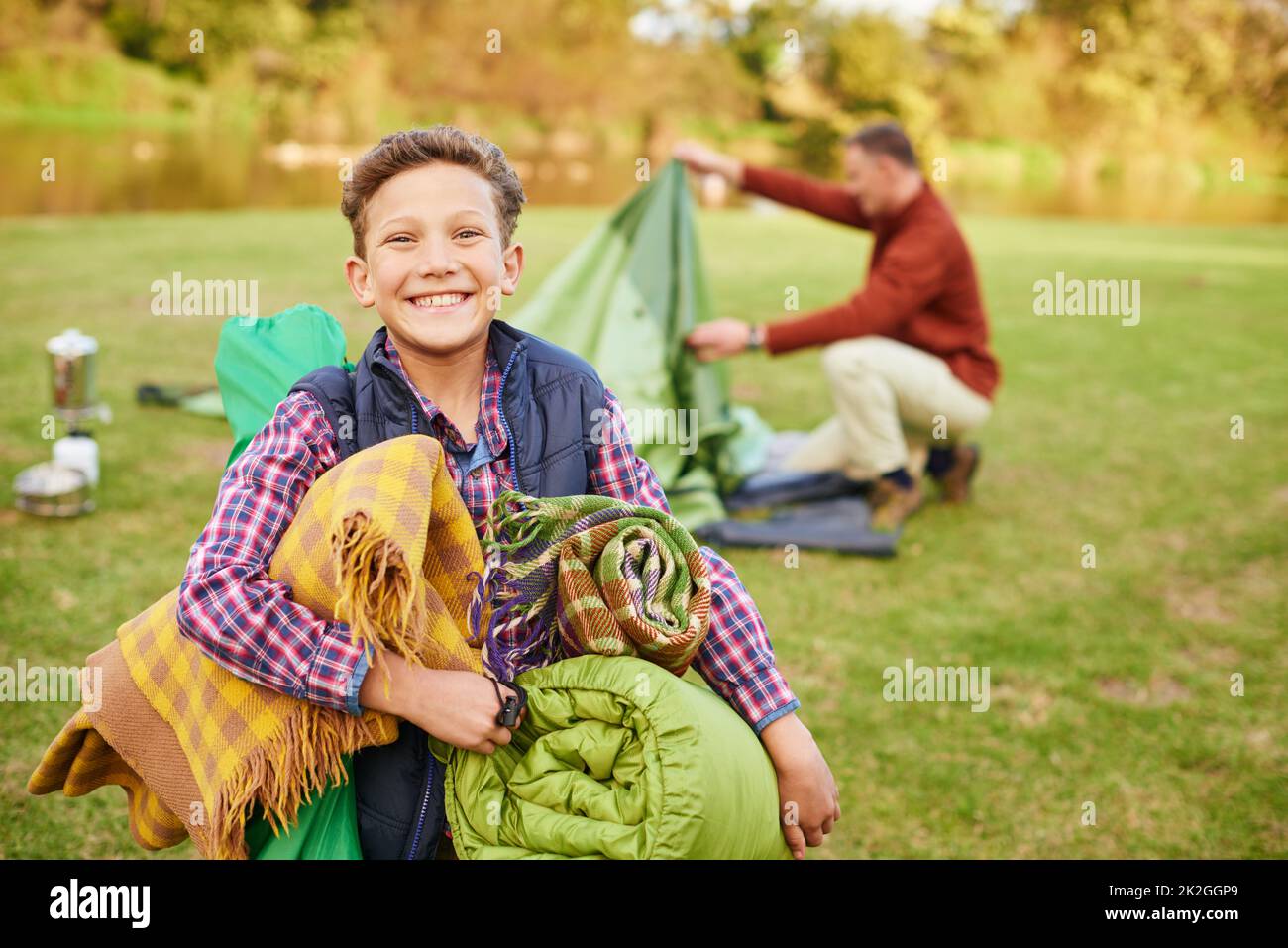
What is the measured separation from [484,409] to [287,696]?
1.80 feet

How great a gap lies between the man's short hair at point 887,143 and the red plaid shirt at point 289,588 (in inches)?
135

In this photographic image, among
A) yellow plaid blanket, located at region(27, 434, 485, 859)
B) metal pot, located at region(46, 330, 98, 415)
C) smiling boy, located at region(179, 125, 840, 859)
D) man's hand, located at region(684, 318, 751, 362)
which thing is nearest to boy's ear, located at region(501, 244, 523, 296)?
smiling boy, located at region(179, 125, 840, 859)

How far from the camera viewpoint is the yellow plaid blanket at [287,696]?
150 centimetres

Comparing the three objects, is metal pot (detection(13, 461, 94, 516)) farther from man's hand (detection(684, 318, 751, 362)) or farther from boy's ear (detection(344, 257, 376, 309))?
boy's ear (detection(344, 257, 376, 309))

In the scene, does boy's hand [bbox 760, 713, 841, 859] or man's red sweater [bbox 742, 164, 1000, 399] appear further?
man's red sweater [bbox 742, 164, 1000, 399]

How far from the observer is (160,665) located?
1609mm

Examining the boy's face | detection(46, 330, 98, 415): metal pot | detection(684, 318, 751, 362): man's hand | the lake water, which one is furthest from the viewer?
the lake water

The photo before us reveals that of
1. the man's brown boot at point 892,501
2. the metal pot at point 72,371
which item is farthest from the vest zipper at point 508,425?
the metal pot at point 72,371

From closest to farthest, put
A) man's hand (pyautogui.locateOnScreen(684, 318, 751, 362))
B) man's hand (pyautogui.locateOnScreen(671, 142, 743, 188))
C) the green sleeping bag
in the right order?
1. the green sleeping bag
2. man's hand (pyautogui.locateOnScreen(684, 318, 751, 362))
3. man's hand (pyautogui.locateOnScreen(671, 142, 743, 188))

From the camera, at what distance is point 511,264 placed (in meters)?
1.95

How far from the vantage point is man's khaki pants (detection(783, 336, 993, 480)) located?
4.79 metres

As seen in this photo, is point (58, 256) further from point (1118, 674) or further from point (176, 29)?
point (176, 29)

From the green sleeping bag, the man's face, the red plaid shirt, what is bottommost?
the green sleeping bag

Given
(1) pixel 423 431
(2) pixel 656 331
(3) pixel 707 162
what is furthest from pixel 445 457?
(3) pixel 707 162
